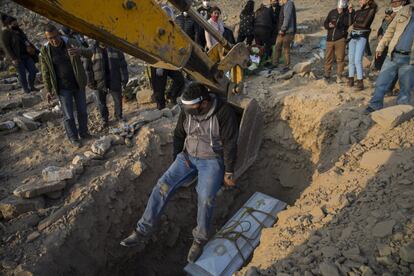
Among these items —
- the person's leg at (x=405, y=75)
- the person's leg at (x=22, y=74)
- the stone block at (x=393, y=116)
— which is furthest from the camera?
the person's leg at (x=22, y=74)

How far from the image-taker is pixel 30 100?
761 cm

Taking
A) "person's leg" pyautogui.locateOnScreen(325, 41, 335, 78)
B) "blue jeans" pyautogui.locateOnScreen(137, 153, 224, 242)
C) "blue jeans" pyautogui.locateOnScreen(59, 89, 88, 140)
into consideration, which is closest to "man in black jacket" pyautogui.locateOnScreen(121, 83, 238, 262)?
"blue jeans" pyautogui.locateOnScreen(137, 153, 224, 242)

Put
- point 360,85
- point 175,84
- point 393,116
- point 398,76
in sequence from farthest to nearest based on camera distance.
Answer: point 175,84 → point 360,85 → point 398,76 → point 393,116

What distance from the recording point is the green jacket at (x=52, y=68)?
4871 mm

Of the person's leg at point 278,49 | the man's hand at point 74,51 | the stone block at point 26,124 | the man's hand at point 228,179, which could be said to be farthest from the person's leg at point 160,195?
the person's leg at point 278,49

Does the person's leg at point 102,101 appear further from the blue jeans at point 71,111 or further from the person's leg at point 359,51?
the person's leg at point 359,51

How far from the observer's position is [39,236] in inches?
156

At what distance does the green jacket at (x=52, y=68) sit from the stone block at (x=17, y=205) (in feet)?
5.84

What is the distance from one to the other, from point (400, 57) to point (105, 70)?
4.73 metres

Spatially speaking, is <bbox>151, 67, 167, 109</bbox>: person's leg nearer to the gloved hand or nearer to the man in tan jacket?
the gloved hand

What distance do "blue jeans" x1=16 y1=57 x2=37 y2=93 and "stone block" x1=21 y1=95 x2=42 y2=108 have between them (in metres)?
0.73

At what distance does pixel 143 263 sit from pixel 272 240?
2.10 m

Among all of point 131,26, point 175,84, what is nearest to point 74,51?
point 175,84

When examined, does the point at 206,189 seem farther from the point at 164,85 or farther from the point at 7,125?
the point at 7,125
